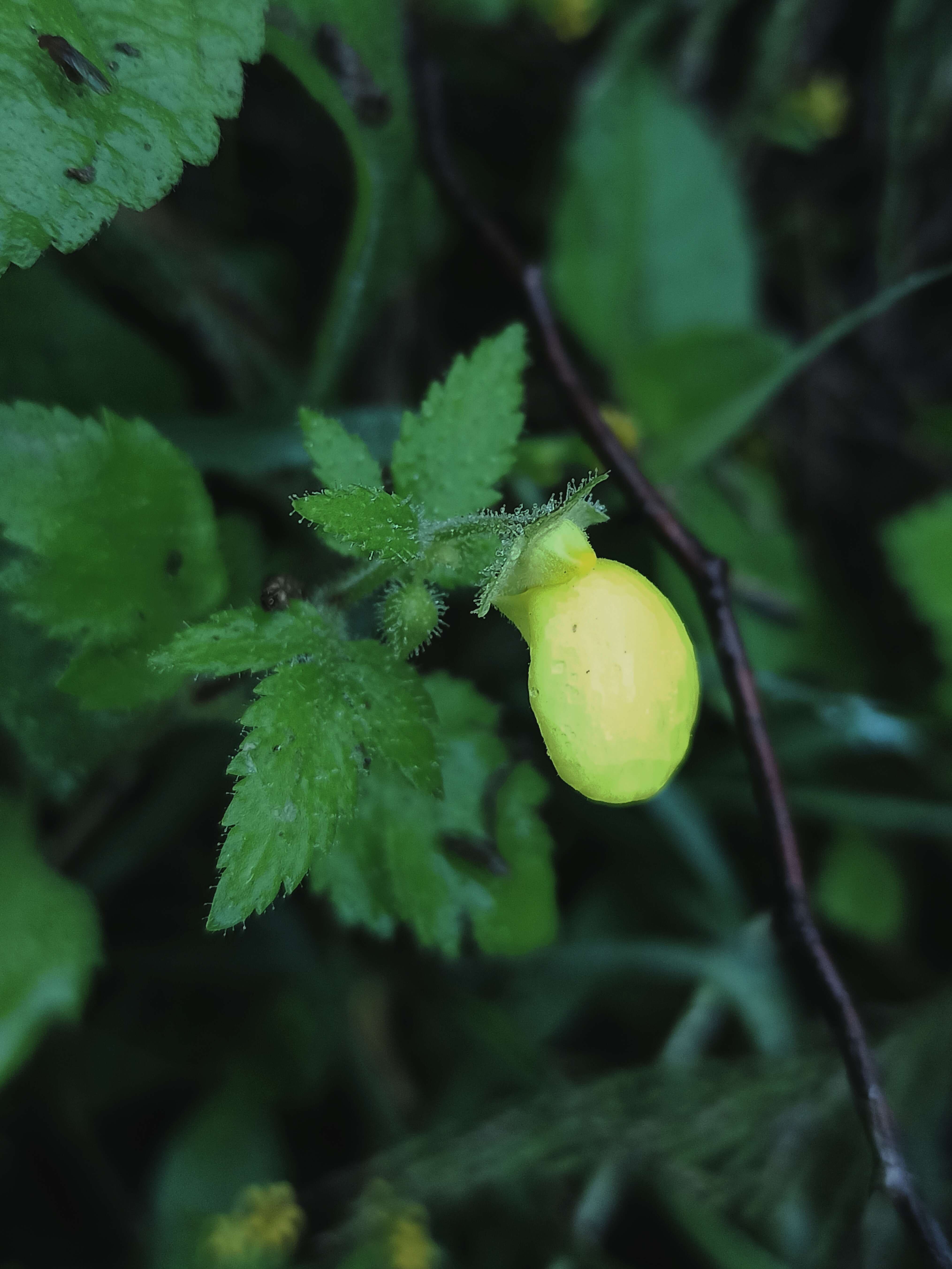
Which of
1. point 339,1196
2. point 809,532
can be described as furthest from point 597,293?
point 339,1196

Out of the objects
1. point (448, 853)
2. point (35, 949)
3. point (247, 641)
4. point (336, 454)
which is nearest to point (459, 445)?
point (336, 454)

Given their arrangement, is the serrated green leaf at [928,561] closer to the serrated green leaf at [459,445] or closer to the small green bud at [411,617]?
the serrated green leaf at [459,445]

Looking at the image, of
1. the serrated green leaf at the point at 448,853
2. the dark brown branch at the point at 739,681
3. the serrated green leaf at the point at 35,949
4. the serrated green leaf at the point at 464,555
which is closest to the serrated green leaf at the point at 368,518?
the serrated green leaf at the point at 464,555

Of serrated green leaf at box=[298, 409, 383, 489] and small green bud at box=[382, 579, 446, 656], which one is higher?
serrated green leaf at box=[298, 409, 383, 489]

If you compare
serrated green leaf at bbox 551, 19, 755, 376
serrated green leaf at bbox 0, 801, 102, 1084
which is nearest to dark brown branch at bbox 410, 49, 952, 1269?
serrated green leaf at bbox 551, 19, 755, 376

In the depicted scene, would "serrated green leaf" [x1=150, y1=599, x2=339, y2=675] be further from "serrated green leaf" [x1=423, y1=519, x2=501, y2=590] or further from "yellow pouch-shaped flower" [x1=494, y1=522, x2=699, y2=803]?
"yellow pouch-shaped flower" [x1=494, y1=522, x2=699, y2=803]

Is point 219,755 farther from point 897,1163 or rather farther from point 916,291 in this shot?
point 916,291
